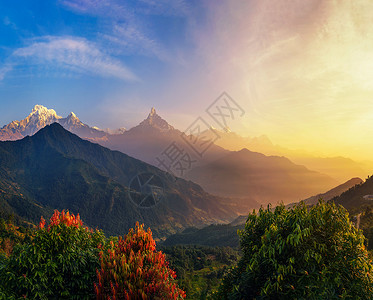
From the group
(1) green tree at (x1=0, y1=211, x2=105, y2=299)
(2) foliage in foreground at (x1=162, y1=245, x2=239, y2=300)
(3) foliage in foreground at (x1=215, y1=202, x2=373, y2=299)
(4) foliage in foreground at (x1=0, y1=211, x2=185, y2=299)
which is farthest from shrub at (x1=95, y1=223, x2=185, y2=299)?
(2) foliage in foreground at (x1=162, y1=245, x2=239, y2=300)

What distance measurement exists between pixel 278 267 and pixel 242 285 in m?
2.53

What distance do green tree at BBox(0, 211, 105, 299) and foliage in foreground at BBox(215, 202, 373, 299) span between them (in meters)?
9.41

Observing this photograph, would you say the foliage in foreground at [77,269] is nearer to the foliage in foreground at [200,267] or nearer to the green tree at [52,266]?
the green tree at [52,266]

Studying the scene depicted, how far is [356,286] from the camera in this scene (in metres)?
9.99

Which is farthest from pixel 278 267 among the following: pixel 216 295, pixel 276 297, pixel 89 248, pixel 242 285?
pixel 89 248

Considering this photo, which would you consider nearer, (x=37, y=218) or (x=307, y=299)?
(x=307, y=299)

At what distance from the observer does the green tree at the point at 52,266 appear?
38.9ft

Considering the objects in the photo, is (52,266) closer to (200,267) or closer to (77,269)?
(77,269)

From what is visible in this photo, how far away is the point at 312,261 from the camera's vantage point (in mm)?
→ 10656

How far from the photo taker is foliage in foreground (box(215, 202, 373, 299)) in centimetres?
1002

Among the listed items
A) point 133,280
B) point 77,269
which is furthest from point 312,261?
point 77,269

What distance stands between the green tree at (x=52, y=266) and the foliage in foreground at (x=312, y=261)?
9408 millimetres

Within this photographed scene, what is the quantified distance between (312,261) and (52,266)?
46.8 feet

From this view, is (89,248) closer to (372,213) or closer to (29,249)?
(29,249)
